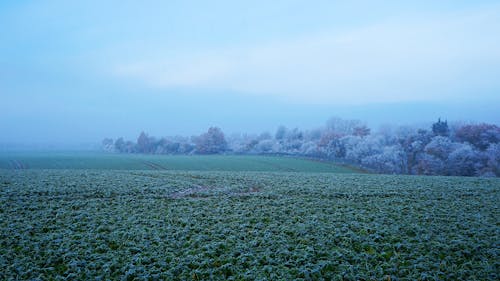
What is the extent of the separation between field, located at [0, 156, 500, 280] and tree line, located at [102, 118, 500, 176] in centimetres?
3182

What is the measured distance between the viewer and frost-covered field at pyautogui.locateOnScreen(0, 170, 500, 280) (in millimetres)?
8812

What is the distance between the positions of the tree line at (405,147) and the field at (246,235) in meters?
31.8

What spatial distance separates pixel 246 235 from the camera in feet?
38.0

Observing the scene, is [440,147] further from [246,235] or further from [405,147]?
[246,235]

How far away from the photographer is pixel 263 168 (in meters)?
47.8

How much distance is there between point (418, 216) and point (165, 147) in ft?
292

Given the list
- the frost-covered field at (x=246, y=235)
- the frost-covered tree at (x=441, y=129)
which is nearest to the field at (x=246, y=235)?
the frost-covered field at (x=246, y=235)

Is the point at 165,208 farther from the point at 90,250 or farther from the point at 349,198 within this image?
the point at 349,198

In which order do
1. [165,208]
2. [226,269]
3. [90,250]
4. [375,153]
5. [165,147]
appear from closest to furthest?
[226,269], [90,250], [165,208], [375,153], [165,147]

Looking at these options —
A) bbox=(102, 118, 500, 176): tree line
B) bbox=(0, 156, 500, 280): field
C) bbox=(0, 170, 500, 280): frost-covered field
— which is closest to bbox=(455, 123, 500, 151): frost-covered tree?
bbox=(102, 118, 500, 176): tree line

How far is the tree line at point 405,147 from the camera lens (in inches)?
1858

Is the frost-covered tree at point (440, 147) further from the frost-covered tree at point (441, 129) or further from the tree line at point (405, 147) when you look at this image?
the frost-covered tree at point (441, 129)

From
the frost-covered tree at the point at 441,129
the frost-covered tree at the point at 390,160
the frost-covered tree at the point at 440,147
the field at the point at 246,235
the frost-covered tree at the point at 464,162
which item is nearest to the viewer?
the field at the point at 246,235

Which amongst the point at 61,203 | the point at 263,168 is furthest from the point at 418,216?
the point at 263,168
